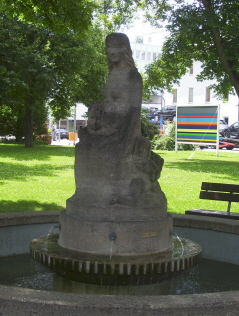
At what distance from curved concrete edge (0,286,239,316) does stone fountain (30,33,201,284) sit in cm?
119

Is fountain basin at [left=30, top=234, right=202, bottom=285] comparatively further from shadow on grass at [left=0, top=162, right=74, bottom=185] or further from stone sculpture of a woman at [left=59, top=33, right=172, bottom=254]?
shadow on grass at [left=0, top=162, right=74, bottom=185]

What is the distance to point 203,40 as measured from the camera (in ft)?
77.7

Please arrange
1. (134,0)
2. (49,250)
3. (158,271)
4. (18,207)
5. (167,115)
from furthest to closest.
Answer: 1. (167,115)
2. (134,0)
3. (18,207)
4. (49,250)
5. (158,271)

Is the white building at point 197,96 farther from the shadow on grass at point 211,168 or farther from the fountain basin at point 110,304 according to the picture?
the fountain basin at point 110,304

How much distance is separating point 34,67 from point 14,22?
8.83 feet

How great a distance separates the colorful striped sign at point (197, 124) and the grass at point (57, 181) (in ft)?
18.6

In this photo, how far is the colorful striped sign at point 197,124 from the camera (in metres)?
28.9

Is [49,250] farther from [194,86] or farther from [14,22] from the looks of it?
[194,86]

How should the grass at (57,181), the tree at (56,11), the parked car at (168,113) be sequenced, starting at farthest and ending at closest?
the parked car at (168,113)
the tree at (56,11)
the grass at (57,181)

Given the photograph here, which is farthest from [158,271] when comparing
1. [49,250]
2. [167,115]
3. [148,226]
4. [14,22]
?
[167,115]

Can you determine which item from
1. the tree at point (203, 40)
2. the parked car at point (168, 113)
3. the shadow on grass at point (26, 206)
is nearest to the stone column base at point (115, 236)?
the shadow on grass at point (26, 206)

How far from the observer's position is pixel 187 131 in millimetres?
29812

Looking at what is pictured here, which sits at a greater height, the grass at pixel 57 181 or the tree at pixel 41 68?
the tree at pixel 41 68

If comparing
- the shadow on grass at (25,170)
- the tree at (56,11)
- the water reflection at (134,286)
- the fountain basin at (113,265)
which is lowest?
the water reflection at (134,286)
